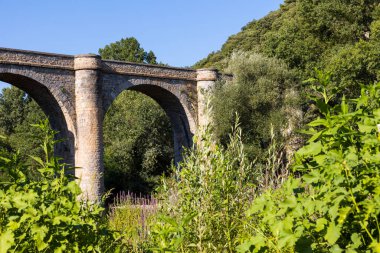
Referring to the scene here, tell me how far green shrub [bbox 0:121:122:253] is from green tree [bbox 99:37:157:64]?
43.0 m

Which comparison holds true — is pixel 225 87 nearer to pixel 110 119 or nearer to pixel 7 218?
pixel 110 119

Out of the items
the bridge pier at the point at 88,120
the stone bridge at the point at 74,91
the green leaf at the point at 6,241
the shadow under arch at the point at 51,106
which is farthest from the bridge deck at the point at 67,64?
the green leaf at the point at 6,241

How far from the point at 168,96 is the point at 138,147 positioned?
5362 mm

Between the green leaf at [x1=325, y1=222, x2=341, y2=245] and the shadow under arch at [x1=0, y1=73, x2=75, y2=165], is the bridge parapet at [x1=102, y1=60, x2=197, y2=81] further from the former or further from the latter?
the green leaf at [x1=325, y1=222, x2=341, y2=245]

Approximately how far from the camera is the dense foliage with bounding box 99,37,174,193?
27.3 m

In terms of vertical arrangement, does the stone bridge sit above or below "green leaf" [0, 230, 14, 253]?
above

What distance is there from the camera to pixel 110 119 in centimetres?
3058

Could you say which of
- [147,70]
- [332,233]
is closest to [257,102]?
[147,70]

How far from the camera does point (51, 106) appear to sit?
19672 mm

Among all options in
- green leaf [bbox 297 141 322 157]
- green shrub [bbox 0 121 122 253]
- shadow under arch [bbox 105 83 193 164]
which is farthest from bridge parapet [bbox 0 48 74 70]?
green leaf [bbox 297 141 322 157]

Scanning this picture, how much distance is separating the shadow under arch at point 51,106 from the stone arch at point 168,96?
1.79 m

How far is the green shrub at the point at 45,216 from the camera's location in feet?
8.57

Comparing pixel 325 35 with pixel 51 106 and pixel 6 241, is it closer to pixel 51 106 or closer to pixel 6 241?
pixel 51 106

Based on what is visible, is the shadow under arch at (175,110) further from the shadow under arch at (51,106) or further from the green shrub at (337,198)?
the green shrub at (337,198)
